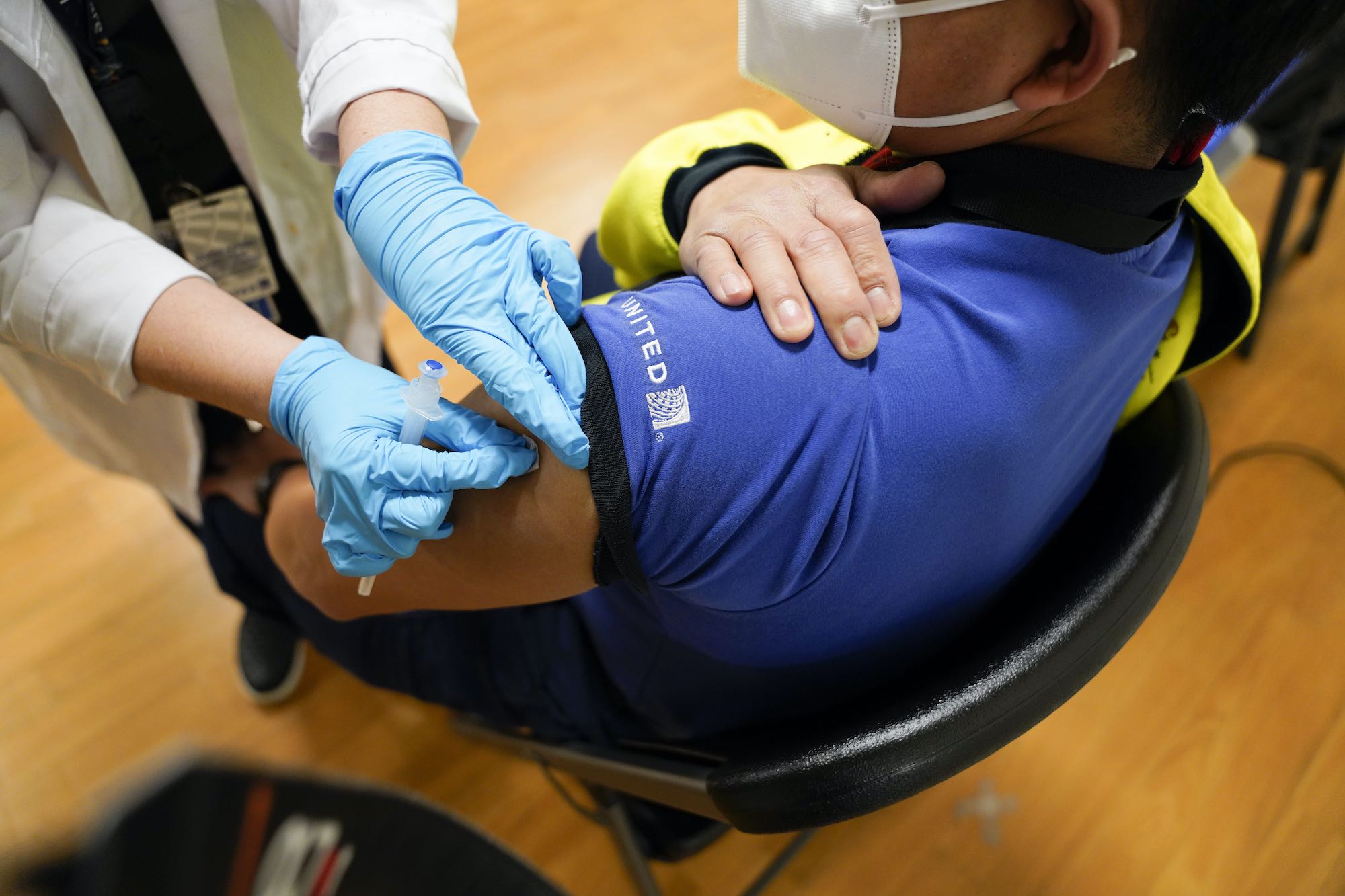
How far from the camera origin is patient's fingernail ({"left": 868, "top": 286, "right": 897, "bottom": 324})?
0.60 meters

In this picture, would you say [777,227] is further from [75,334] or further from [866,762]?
[75,334]

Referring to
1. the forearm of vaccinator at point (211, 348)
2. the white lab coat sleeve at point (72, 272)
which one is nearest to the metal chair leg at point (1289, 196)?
the forearm of vaccinator at point (211, 348)

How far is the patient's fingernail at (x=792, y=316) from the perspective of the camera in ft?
1.95

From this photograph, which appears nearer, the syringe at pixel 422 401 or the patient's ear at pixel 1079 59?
the patient's ear at pixel 1079 59

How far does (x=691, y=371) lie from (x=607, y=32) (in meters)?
2.69

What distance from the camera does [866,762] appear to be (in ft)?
1.96

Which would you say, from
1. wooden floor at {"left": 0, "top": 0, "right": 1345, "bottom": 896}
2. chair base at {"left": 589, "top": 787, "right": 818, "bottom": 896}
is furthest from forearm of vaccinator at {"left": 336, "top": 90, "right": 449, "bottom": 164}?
wooden floor at {"left": 0, "top": 0, "right": 1345, "bottom": 896}

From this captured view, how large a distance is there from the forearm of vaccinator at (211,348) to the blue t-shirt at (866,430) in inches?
15.3

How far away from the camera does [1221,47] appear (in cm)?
56

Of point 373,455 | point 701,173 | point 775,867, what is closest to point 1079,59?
point 701,173

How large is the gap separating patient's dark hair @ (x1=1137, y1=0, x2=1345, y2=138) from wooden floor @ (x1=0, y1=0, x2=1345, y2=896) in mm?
1194

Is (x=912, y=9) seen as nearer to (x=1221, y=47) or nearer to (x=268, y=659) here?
(x=1221, y=47)

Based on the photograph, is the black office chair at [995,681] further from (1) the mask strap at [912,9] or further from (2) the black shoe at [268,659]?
(2) the black shoe at [268,659]

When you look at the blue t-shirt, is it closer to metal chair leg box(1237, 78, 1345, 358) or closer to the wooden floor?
the wooden floor
